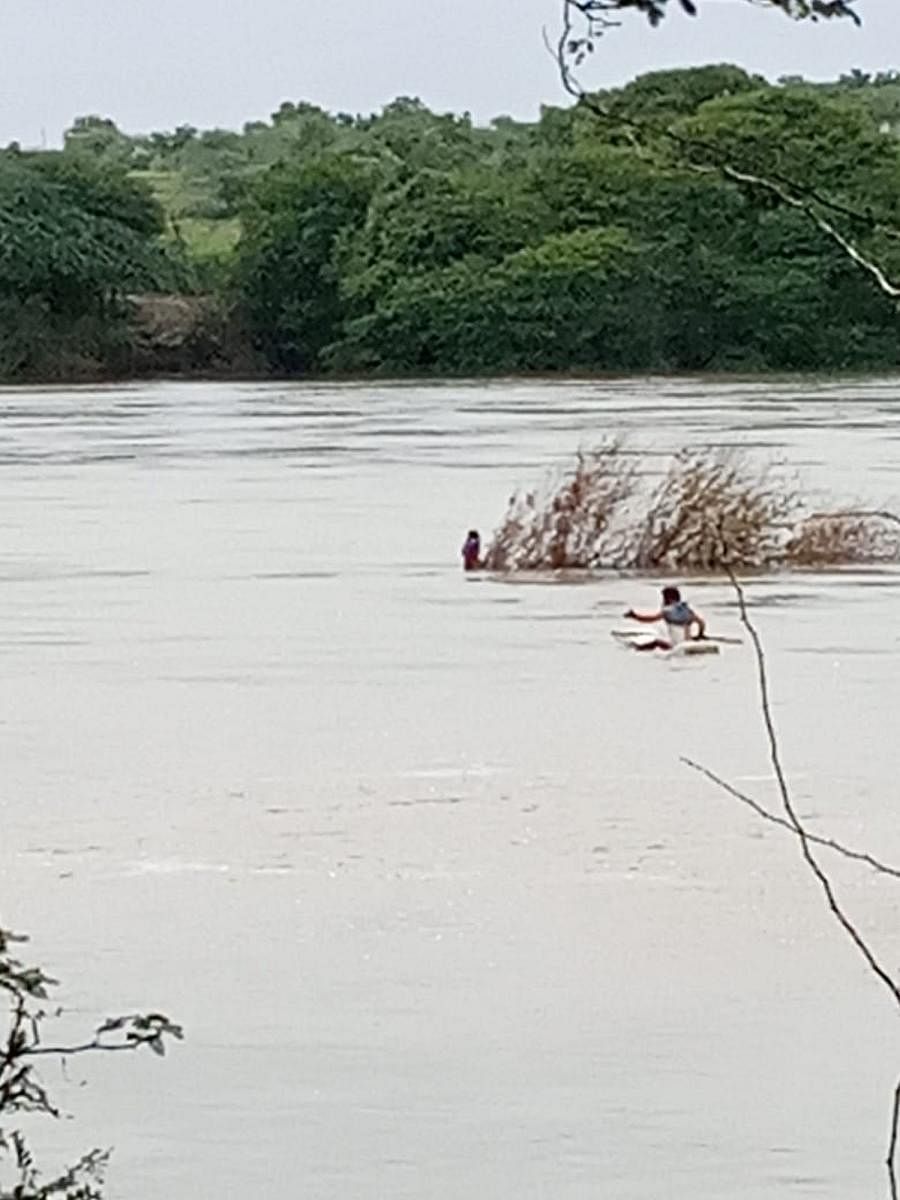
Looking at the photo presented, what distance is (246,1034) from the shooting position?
10.4 meters

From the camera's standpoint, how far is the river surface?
30.4 ft

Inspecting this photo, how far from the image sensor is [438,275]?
286 feet

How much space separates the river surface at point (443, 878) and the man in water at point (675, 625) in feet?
0.72

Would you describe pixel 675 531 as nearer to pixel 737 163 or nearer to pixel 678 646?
pixel 678 646

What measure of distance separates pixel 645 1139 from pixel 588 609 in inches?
629

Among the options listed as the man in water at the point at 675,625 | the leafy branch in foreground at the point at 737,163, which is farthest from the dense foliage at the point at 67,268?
the leafy branch in foreground at the point at 737,163

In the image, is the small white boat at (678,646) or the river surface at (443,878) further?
the small white boat at (678,646)

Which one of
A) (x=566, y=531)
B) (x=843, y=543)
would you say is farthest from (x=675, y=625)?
(x=843, y=543)

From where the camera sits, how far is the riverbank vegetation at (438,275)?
84.1m

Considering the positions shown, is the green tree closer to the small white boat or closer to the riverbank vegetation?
the riverbank vegetation

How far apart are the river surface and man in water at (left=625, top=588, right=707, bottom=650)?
8.6 inches

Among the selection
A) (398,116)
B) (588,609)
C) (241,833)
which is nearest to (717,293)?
(398,116)

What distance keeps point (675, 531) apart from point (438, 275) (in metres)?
60.3

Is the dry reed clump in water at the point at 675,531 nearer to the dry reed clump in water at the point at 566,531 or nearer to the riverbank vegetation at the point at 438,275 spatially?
the dry reed clump in water at the point at 566,531
